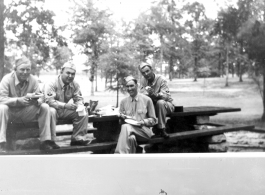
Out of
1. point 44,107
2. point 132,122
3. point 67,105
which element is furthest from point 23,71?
point 132,122

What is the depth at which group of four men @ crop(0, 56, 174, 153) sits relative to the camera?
2986mm

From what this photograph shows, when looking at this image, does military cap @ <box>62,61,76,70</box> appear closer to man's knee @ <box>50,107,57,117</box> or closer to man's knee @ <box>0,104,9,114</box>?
man's knee @ <box>50,107,57,117</box>

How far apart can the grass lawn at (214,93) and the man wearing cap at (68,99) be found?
0.08 meters

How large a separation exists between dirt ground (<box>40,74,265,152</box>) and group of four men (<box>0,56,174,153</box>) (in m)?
0.12

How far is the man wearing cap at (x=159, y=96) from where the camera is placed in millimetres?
3441

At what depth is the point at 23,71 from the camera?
3.02 meters

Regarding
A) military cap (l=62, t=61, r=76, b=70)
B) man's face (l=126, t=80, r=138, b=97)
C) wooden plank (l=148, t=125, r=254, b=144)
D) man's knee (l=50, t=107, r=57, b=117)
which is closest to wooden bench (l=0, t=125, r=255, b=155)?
wooden plank (l=148, t=125, r=254, b=144)

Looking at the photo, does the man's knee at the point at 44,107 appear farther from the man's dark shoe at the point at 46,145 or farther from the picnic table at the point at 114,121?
the picnic table at the point at 114,121

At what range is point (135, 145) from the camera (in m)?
3.26

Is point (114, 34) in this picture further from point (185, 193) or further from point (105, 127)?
point (185, 193)

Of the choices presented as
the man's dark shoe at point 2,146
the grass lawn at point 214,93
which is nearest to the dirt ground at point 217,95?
the grass lawn at point 214,93

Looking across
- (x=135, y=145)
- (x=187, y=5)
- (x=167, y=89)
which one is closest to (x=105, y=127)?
(x=135, y=145)

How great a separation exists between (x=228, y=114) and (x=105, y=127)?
1461 mm

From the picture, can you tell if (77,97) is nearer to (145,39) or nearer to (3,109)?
(3,109)
